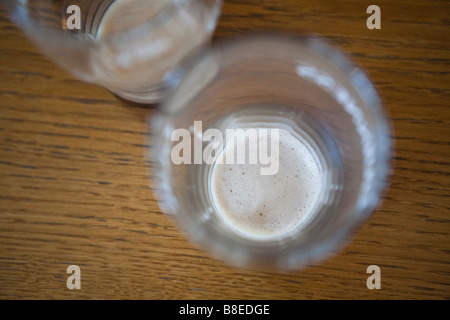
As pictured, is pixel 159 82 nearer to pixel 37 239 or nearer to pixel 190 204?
pixel 190 204

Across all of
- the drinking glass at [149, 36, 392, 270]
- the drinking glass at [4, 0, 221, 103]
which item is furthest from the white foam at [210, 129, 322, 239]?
the drinking glass at [4, 0, 221, 103]

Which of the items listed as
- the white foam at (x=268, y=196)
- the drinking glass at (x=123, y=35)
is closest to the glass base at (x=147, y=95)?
the drinking glass at (x=123, y=35)

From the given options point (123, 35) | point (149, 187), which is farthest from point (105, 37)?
point (149, 187)

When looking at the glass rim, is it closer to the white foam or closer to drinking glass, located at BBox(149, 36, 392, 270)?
drinking glass, located at BBox(149, 36, 392, 270)

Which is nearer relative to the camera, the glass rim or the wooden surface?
the glass rim

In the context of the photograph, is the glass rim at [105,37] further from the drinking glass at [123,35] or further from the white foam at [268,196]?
the white foam at [268,196]
